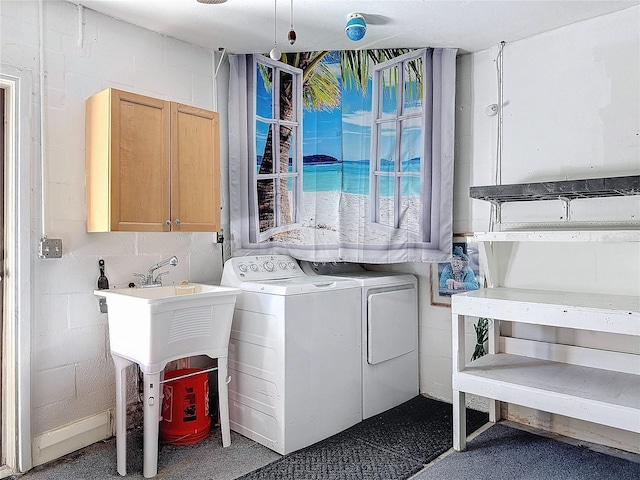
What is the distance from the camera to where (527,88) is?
2887mm

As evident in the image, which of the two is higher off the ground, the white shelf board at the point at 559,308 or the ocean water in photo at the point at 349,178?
the ocean water in photo at the point at 349,178

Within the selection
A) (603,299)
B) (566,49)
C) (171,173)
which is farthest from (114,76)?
(603,299)

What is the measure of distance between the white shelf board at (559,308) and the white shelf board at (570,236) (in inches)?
11.7

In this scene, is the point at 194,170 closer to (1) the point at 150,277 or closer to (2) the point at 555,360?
(1) the point at 150,277

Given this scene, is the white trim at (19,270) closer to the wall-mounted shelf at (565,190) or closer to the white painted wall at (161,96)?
the white painted wall at (161,96)

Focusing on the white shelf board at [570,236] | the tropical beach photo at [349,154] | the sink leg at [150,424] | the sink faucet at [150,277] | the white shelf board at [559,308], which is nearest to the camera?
the white shelf board at [559,308]

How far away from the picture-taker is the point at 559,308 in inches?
86.6

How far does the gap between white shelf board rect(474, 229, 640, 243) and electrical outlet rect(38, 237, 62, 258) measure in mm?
2202

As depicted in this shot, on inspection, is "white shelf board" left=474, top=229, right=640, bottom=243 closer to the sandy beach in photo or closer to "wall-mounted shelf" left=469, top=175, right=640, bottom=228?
"wall-mounted shelf" left=469, top=175, right=640, bottom=228

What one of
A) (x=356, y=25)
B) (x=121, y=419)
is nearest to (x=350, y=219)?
(x=356, y=25)

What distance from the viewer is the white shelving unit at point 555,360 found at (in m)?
2.09

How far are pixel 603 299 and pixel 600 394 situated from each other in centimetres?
47

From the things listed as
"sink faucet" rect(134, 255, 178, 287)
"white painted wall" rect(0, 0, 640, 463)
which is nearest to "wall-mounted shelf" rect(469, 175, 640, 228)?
"white painted wall" rect(0, 0, 640, 463)

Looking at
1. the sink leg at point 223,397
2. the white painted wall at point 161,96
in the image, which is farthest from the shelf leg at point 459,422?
the sink leg at point 223,397
